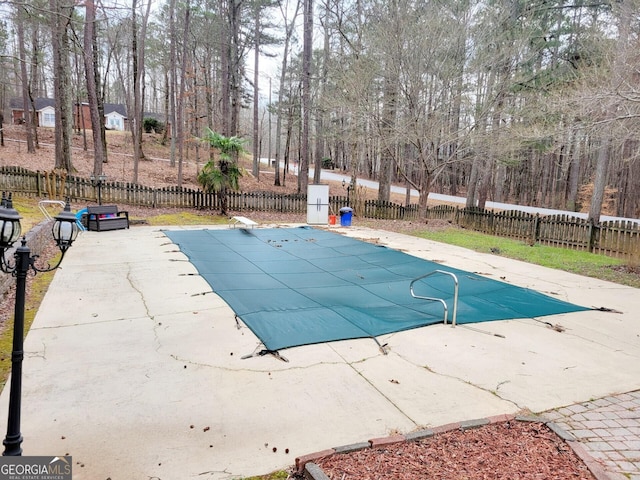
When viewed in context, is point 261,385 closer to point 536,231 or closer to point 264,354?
point 264,354

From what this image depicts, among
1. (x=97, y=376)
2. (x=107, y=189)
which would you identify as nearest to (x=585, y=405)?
(x=97, y=376)

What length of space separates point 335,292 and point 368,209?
1014cm

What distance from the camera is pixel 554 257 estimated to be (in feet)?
30.9

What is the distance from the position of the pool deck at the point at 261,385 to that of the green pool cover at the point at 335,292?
0.75 ft

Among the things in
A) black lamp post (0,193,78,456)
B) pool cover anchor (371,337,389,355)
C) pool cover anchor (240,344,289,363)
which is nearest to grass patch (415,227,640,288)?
pool cover anchor (371,337,389,355)

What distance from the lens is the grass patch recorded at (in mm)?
7680

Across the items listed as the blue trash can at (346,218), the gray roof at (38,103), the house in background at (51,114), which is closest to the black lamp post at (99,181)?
the blue trash can at (346,218)

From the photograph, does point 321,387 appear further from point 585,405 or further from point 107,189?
point 107,189

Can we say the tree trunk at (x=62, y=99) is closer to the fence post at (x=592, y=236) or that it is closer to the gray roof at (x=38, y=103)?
the fence post at (x=592, y=236)

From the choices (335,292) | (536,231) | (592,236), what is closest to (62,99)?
(335,292)

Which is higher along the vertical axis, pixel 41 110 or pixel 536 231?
pixel 41 110

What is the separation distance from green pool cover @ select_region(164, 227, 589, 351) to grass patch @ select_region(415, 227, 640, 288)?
103 inches

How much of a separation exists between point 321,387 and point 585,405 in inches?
74.5

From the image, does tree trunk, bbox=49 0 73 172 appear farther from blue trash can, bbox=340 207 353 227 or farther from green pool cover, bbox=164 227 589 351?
blue trash can, bbox=340 207 353 227
